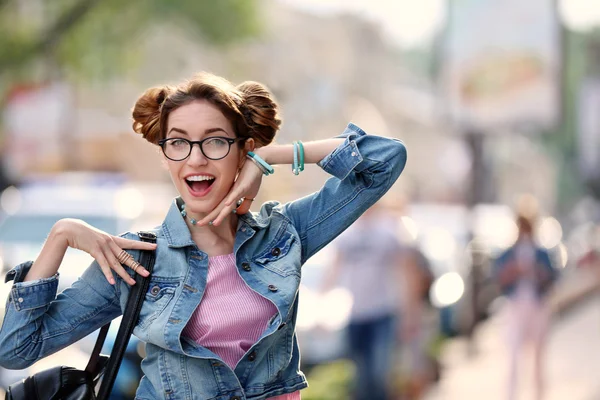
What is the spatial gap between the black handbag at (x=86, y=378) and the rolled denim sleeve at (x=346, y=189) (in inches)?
18.0

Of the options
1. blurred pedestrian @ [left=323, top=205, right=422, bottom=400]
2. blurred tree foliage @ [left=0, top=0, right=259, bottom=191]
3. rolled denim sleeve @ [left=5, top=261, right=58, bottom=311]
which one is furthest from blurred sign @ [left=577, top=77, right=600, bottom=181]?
rolled denim sleeve @ [left=5, top=261, right=58, bottom=311]

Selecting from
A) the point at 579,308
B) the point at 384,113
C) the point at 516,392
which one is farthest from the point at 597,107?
the point at 384,113

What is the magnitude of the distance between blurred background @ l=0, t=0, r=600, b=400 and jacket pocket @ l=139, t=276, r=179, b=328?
399 mm

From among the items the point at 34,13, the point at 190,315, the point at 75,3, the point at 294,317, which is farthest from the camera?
the point at 34,13

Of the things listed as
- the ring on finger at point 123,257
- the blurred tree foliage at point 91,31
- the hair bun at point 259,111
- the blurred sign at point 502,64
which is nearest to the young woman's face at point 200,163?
the hair bun at point 259,111

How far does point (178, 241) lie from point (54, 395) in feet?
1.61

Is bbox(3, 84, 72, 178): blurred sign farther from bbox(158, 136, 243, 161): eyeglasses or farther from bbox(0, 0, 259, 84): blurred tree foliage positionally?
bbox(158, 136, 243, 161): eyeglasses

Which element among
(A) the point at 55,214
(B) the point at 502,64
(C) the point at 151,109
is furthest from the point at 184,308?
(A) the point at 55,214

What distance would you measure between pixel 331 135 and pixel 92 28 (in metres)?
24.2

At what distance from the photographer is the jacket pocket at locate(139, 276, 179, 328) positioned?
3.16 m

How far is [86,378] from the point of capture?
3236 millimetres

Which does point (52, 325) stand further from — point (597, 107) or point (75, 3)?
point (75, 3)

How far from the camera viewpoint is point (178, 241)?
10.7 ft

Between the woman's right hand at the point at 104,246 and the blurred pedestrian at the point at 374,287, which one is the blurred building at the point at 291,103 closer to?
the blurred pedestrian at the point at 374,287
